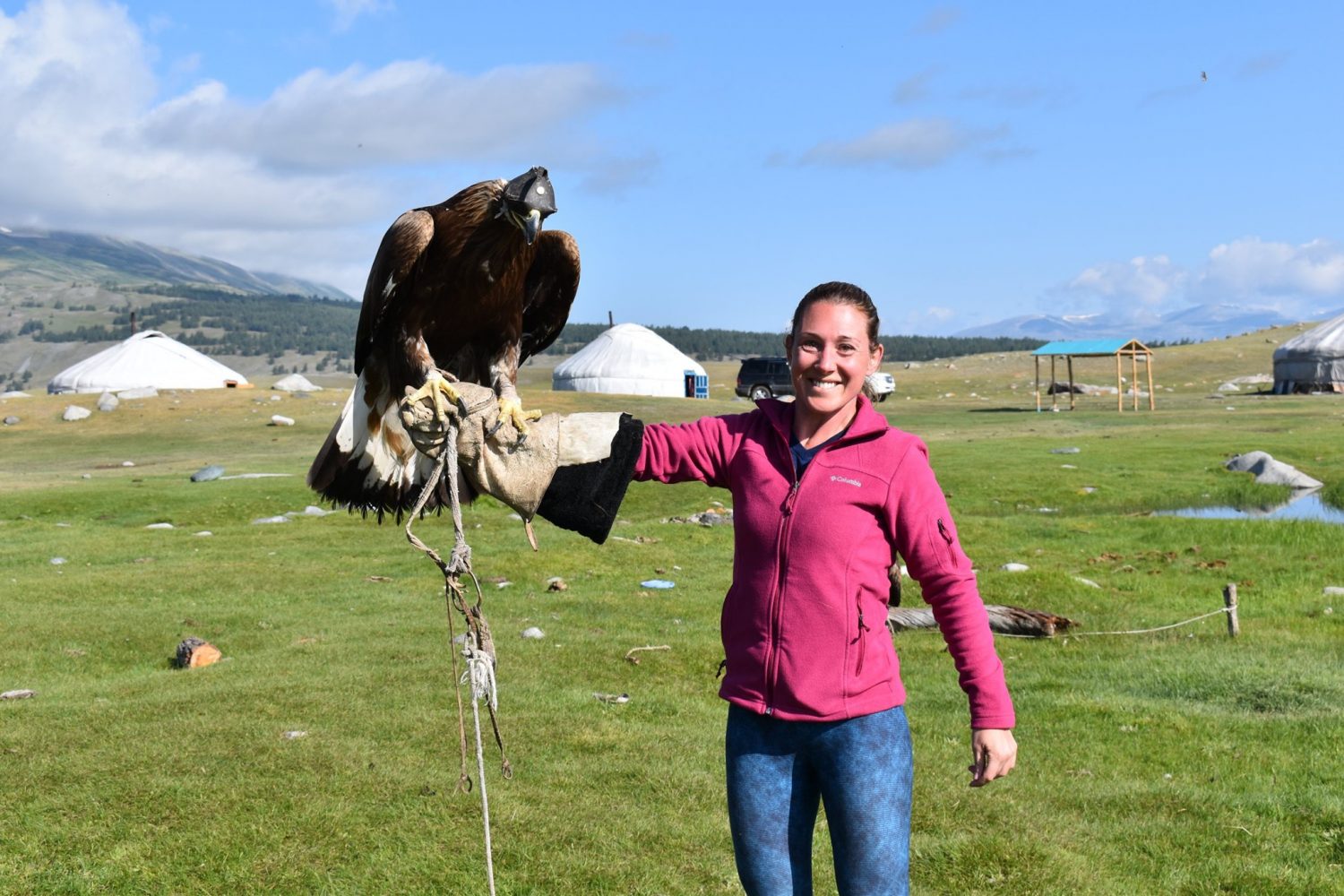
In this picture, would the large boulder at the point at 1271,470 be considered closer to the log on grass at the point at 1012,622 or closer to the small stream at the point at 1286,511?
the small stream at the point at 1286,511

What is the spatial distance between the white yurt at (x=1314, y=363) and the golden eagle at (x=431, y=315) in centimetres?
4722

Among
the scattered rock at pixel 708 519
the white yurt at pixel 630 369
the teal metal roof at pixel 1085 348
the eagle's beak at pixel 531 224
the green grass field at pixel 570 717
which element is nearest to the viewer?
the eagle's beak at pixel 531 224

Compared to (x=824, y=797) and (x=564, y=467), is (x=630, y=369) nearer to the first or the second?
(x=564, y=467)

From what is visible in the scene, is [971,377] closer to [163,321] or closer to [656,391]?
[656,391]

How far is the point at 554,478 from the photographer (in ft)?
11.4

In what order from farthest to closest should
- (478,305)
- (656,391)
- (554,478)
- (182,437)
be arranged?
(656,391) → (182,437) → (478,305) → (554,478)

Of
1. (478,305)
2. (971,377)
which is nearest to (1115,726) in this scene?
(478,305)

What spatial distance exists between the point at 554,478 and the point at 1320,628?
9.00 meters

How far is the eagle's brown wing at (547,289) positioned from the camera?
6.48 meters

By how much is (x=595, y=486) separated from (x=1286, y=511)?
1816cm

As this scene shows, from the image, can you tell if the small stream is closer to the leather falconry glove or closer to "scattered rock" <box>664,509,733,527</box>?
"scattered rock" <box>664,509,733,527</box>

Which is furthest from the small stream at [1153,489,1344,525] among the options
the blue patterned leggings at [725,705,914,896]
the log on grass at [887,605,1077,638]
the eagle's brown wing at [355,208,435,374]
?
the blue patterned leggings at [725,705,914,896]

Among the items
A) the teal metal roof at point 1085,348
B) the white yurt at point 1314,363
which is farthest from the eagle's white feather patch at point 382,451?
the white yurt at point 1314,363

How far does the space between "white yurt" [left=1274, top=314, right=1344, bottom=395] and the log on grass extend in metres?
41.7
